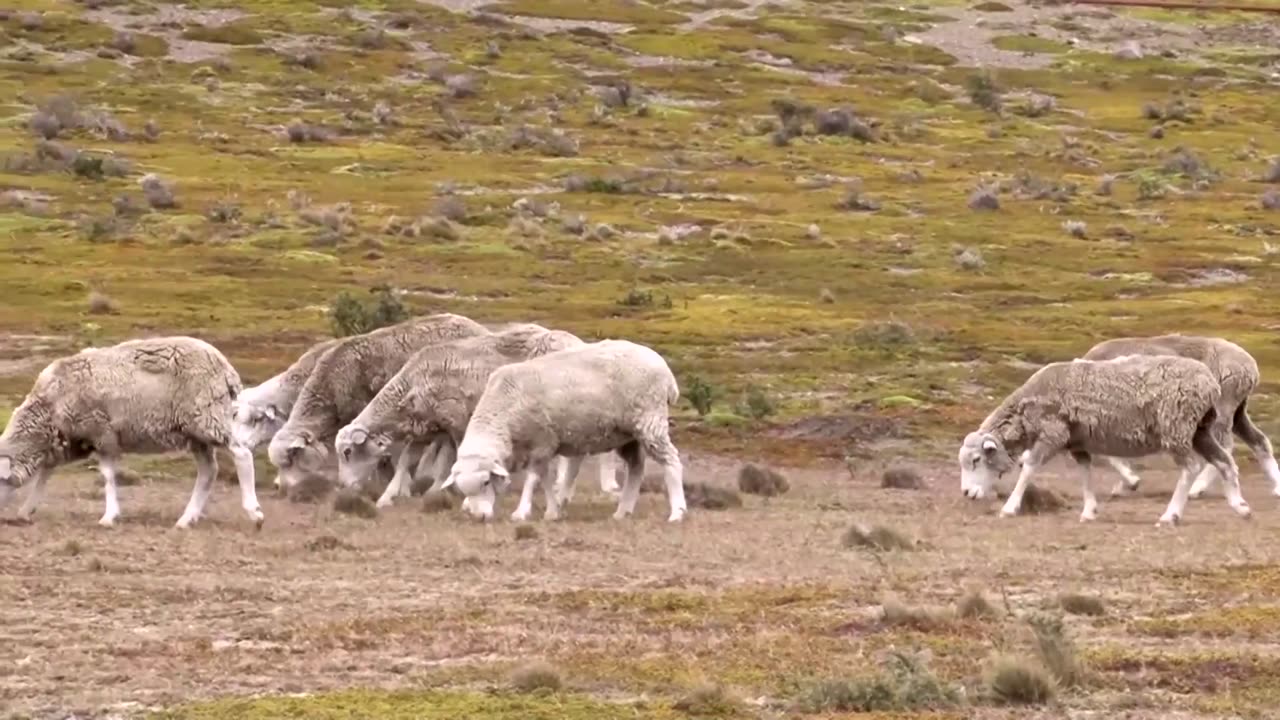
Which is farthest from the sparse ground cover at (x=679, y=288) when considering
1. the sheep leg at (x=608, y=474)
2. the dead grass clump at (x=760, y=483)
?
the sheep leg at (x=608, y=474)

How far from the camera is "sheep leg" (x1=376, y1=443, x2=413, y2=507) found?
85.8 ft

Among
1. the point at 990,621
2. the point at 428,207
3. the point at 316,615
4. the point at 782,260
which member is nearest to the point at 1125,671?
the point at 990,621

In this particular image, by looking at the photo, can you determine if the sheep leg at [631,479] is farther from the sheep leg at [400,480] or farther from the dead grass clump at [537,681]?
the dead grass clump at [537,681]

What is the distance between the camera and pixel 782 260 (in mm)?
60469

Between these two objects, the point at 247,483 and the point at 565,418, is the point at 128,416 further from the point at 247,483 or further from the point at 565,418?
the point at 565,418

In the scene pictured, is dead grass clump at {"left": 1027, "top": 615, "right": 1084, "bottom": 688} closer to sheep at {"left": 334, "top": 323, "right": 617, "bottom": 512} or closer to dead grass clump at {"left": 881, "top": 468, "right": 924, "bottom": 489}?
sheep at {"left": 334, "top": 323, "right": 617, "bottom": 512}

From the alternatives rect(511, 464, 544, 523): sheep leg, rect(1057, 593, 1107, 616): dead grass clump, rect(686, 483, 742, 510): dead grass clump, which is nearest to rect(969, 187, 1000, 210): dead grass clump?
rect(686, 483, 742, 510): dead grass clump

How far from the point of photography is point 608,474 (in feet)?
96.7

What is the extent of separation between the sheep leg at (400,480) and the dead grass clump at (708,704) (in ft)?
42.5

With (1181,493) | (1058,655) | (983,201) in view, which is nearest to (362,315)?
(1181,493)

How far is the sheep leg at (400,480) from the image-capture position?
2616 centimetres

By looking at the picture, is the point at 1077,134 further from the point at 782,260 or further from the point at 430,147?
the point at 782,260

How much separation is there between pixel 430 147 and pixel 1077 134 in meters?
32.6

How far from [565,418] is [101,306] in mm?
24832
